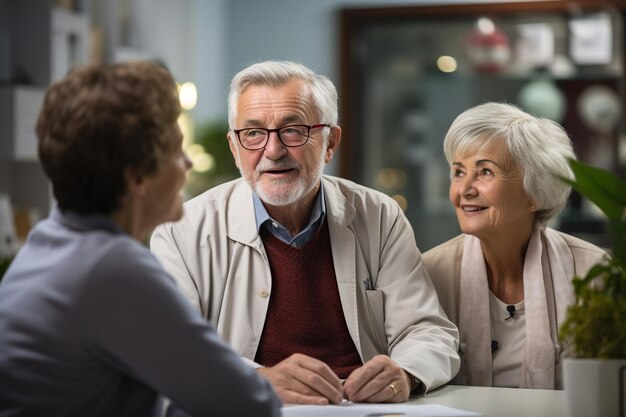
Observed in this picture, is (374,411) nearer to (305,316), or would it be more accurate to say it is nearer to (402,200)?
(305,316)

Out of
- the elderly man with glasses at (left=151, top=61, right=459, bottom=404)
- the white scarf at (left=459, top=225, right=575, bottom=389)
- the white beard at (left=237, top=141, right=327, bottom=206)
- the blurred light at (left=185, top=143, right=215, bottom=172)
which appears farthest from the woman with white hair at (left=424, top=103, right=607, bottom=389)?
the blurred light at (left=185, top=143, right=215, bottom=172)

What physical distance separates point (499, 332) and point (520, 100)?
194 inches

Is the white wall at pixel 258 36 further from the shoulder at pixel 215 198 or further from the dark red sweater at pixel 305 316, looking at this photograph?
the dark red sweater at pixel 305 316

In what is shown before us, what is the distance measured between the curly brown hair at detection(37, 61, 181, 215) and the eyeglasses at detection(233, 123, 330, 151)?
96cm

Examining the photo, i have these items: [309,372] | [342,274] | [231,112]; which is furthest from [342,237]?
[309,372]

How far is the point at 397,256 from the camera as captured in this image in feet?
7.59

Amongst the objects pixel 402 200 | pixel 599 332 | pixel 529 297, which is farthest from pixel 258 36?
pixel 599 332

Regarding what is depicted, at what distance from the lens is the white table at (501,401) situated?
A: 1702mm

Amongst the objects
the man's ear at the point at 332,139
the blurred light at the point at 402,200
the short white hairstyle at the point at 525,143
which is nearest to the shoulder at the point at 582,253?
the short white hairstyle at the point at 525,143

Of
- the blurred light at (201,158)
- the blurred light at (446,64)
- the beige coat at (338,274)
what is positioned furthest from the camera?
the blurred light at (446,64)

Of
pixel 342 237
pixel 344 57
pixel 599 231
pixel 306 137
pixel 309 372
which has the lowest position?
pixel 599 231

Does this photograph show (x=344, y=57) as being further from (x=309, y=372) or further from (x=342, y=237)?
(x=309, y=372)

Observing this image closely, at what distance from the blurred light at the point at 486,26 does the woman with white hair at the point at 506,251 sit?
483 cm

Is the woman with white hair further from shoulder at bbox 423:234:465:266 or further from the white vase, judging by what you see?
the white vase
